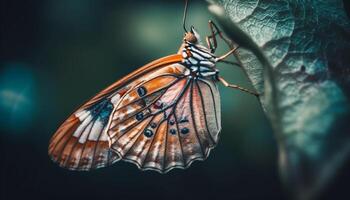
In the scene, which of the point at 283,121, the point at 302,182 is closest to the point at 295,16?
the point at 283,121

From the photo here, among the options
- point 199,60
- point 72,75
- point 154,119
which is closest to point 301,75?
point 199,60

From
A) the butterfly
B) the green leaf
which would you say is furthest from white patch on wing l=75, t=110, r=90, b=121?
the green leaf

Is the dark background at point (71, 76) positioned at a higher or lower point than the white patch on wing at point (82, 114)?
higher

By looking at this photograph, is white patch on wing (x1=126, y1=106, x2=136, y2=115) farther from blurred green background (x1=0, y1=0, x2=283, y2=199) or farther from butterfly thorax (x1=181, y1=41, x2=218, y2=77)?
blurred green background (x1=0, y1=0, x2=283, y2=199)

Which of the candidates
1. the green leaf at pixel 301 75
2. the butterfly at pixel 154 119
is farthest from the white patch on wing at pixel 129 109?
the green leaf at pixel 301 75

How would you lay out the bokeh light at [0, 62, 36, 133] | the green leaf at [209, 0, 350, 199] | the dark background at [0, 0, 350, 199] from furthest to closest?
the bokeh light at [0, 62, 36, 133]
the dark background at [0, 0, 350, 199]
the green leaf at [209, 0, 350, 199]

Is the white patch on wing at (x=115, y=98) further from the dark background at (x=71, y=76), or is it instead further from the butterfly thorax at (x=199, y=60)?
the dark background at (x=71, y=76)
